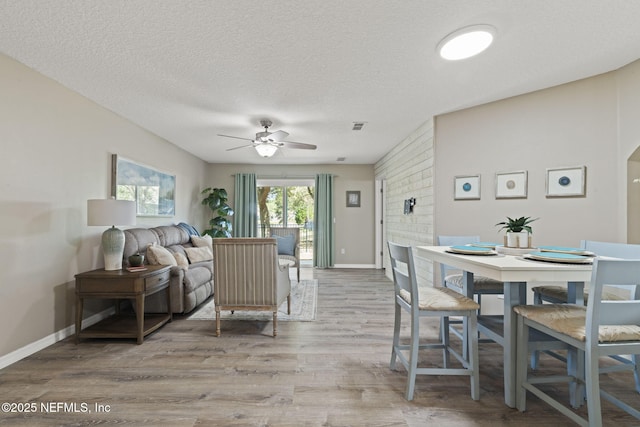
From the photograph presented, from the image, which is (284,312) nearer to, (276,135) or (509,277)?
(276,135)

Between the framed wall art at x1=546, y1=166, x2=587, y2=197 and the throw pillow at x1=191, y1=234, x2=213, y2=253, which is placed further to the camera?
the throw pillow at x1=191, y1=234, x2=213, y2=253

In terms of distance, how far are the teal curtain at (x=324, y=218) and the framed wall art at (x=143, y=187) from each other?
3.00 metres

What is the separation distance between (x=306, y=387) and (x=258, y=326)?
4.03 feet

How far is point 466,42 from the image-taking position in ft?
6.33

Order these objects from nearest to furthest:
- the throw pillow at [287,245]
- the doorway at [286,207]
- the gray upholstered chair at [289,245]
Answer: the gray upholstered chair at [289,245] → the throw pillow at [287,245] → the doorway at [286,207]

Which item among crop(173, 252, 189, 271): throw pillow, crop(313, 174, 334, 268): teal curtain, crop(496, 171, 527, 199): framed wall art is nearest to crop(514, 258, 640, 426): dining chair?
crop(496, 171, 527, 199): framed wall art

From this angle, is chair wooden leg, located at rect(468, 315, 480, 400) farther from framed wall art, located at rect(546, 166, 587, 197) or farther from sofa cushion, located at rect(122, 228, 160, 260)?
sofa cushion, located at rect(122, 228, 160, 260)

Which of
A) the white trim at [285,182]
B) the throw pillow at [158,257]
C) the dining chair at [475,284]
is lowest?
the dining chair at [475,284]

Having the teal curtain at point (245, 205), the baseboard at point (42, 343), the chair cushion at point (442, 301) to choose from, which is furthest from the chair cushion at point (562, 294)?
the teal curtain at point (245, 205)

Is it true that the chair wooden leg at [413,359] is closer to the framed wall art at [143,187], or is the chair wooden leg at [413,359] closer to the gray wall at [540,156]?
the gray wall at [540,156]

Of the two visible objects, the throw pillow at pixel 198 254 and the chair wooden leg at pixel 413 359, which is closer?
the chair wooden leg at pixel 413 359

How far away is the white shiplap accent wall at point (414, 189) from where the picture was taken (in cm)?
358

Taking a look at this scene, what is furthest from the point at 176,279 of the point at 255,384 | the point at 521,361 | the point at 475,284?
the point at 521,361

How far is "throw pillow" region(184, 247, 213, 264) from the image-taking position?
4.10 metres
